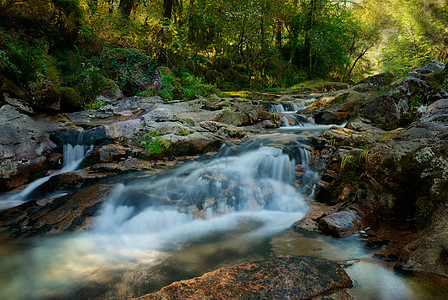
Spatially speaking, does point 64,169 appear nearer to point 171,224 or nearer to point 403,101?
point 171,224

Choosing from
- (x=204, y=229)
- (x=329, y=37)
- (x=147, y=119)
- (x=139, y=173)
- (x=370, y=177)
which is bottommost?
(x=204, y=229)

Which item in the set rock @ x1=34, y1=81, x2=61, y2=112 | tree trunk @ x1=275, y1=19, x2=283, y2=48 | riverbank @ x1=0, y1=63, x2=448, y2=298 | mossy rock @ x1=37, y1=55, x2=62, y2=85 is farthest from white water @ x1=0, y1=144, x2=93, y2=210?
tree trunk @ x1=275, y1=19, x2=283, y2=48

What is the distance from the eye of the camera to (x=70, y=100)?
7.94 m

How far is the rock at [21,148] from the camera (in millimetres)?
5137

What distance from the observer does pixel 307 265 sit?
6.81ft

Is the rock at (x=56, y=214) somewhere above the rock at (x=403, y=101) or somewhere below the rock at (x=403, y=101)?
below

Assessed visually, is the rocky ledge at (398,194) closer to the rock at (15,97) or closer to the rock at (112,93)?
the rock at (15,97)

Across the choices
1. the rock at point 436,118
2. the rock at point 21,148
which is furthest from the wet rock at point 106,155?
the rock at point 436,118

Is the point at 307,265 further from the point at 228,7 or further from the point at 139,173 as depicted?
the point at 228,7

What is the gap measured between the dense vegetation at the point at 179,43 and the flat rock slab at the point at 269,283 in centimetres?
796

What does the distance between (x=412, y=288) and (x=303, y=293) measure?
3.53 feet


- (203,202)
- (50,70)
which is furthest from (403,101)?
(50,70)

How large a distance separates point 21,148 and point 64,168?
99 cm

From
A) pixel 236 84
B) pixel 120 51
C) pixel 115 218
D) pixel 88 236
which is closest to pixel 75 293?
pixel 88 236
